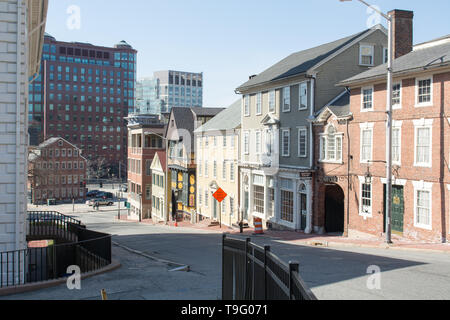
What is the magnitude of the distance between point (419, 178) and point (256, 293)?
666 inches

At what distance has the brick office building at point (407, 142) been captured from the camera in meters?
21.9

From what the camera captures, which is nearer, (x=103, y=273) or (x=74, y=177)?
(x=103, y=273)

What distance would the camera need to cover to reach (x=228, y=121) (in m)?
47.1

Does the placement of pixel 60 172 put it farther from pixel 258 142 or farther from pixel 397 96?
pixel 397 96

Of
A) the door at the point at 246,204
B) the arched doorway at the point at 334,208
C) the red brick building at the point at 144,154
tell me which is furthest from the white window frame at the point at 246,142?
the red brick building at the point at 144,154

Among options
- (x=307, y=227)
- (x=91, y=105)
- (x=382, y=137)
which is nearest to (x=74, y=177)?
(x=91, y=105)

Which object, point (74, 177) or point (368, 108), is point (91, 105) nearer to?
point (74, 177)

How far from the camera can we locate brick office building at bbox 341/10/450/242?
21859 mm

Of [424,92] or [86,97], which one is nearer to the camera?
[424,92]

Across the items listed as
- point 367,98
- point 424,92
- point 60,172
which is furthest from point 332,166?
point 60,172

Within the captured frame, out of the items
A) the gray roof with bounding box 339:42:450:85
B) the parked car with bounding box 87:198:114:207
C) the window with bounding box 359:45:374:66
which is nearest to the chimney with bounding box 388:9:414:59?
the gray roof with bounding box 339:42:450:85

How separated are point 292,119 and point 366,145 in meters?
7.93

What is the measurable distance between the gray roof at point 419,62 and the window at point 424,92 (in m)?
0.73
